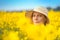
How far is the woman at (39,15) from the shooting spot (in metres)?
1.23

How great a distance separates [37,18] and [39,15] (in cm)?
3

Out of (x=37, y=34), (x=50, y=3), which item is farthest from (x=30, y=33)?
(x=50, y=3)

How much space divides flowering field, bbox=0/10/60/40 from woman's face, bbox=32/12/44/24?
41 millimetres

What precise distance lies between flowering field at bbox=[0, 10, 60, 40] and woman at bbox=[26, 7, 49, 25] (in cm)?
3

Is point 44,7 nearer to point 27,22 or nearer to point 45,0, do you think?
point 45,0

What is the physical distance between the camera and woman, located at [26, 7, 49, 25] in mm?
1233

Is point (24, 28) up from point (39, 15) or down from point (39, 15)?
down

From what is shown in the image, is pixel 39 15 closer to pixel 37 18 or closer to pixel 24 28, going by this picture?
pixel 37 18

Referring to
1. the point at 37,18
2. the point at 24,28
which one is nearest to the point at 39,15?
the point at 37,18

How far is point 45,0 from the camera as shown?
4.24 feet

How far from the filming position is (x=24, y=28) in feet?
4.10

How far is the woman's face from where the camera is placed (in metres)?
1.24

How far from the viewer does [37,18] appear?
1245 millimetres

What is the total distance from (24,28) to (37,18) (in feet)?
0.44
